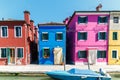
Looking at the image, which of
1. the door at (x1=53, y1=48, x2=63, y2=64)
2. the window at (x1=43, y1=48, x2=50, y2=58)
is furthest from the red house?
the door at (x1=53, y1=48, x2=63, y2=64)

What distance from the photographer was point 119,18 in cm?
3253

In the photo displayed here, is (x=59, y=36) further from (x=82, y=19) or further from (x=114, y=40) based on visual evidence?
(x=114, y=40)

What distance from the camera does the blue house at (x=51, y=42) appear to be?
32469 millimetres

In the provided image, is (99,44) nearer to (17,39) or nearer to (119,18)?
(119,18)

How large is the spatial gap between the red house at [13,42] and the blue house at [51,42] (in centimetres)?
228

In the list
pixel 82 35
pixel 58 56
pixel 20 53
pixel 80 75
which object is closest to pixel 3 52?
pixel 20 53

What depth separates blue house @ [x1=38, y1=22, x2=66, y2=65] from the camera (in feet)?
107

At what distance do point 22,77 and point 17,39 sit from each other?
32.6 feet

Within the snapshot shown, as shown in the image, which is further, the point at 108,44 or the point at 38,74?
the point at 108,44

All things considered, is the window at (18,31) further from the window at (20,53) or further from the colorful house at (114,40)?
the colorful house at (114,40)

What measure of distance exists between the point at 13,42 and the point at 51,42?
5.04 meters

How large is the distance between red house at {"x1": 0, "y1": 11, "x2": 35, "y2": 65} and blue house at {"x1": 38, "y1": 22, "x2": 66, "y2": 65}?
2.28 meters

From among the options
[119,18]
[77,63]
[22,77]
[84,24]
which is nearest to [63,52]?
[77,63]

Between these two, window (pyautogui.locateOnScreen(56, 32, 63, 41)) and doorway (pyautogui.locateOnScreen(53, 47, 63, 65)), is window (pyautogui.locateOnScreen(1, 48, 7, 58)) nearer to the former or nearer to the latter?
doorway (pyautogui.locateOnScreen(53, 47, 63, 65))
